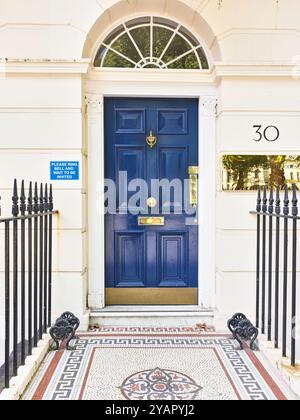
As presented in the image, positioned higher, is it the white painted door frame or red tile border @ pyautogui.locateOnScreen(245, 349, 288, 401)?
the white painted door frame

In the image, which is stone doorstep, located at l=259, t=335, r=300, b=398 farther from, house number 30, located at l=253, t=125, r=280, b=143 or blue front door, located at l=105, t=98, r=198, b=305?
house number 30, located at l=253, t=125, r=280, b=143

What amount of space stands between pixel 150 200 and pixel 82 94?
4.08ft

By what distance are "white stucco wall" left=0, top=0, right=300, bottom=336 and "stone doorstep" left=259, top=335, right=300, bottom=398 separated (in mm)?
627

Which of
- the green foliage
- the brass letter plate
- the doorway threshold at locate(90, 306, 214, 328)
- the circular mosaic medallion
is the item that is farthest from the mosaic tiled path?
the green foliage

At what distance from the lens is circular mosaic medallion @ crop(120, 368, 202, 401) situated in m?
2.51

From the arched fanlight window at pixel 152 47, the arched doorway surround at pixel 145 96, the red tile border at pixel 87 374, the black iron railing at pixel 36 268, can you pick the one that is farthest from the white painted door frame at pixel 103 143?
the red tile border at pixel 87 374

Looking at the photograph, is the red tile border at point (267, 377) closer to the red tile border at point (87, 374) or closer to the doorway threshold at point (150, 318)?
the doorway threshold at point (150, 318)

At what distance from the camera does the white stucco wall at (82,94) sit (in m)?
3.67

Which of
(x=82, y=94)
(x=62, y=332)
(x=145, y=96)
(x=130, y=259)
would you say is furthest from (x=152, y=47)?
(x=62, y=332)

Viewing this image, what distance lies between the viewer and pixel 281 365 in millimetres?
2791

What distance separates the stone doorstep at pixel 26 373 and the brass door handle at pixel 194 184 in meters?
1.92
